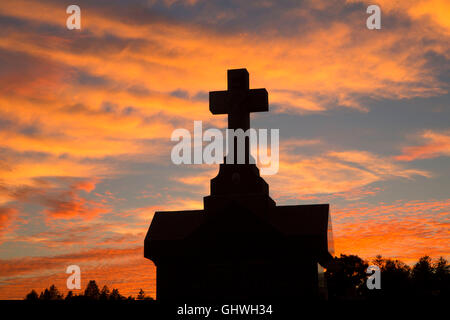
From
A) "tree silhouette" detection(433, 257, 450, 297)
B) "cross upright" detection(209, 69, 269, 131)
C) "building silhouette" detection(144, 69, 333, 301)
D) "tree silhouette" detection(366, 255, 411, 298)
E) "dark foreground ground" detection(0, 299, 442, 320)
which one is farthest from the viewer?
"tree silhouette" detection(433, 257, 450, 297)

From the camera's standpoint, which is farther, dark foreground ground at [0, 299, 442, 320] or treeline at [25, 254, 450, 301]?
treeline at [25, 254, 450, 301]

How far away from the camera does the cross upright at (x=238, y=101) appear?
2750 cm

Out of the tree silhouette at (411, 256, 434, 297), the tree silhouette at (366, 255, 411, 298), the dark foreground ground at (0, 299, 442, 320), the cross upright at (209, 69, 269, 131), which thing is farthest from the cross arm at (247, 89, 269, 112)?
the tree silhouette at (411, 256, 434, 297)

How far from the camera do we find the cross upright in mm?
27500

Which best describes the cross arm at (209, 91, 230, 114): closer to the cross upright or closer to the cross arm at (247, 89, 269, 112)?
the cross upright

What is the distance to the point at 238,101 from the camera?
27.7m

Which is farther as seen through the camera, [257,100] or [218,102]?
[218,102]

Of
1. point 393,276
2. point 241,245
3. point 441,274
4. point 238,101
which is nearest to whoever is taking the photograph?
point 241,245

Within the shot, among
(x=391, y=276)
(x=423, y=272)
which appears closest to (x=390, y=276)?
(x=391, y=276)

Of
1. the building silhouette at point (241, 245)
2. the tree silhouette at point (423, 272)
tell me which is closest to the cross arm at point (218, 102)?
the building silhouette at point (241, 245)
